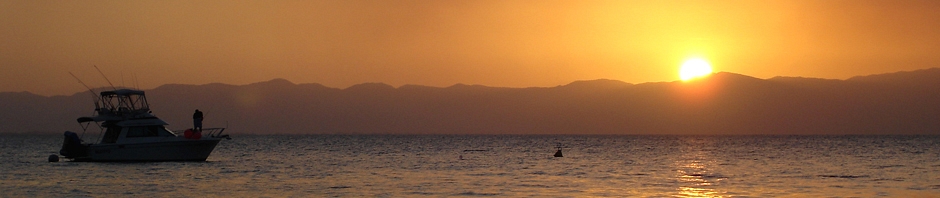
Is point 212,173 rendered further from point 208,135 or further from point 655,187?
point 655,187

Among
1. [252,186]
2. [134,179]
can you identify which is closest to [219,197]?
[252,186]

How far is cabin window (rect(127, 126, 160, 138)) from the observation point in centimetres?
6216

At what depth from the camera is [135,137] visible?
204 ft

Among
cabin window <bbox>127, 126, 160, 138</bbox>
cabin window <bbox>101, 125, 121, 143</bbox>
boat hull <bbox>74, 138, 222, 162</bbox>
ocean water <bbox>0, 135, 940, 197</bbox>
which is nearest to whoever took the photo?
ocean water <bbox>0, 135, 940, 197</bbox>

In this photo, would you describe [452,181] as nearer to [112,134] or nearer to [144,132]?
[144,132]

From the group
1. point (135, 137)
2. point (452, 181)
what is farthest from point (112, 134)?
point (452, 181)

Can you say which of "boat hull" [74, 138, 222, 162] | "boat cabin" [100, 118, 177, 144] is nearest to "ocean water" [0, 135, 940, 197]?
"boat hull" [74, 138, 222, 162]

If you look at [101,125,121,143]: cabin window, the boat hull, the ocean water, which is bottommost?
the ocean water

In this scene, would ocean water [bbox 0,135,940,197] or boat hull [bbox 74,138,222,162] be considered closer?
ocean water [bbox 0,135,940,197]

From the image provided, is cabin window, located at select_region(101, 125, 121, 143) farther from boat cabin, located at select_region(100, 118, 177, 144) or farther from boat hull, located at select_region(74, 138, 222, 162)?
boat hull, located at select_region(74, 138, 222, 162)

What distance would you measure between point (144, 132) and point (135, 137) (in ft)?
1.90

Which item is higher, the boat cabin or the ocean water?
the boat cabin

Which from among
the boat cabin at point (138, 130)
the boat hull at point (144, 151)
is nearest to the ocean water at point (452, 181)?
the boat hull at point (144, 151)

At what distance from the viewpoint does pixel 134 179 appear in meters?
48.6
